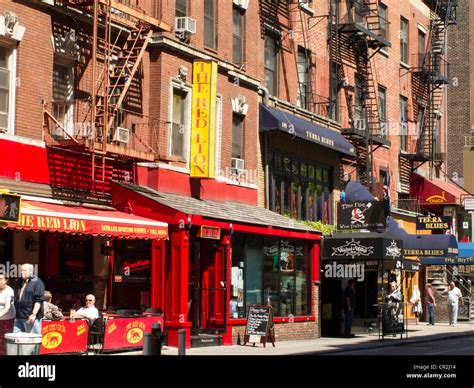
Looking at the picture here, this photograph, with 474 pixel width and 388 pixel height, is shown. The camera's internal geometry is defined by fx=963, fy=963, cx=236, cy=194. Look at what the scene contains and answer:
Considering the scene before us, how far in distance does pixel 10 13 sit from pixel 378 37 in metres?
23.3

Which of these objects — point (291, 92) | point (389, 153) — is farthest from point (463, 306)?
point (291, 92)

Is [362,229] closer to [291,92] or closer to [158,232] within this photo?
[291,92]

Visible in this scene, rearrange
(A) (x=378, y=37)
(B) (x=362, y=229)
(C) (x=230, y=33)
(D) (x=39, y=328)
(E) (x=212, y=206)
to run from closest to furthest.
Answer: (D) (x=39, y=328)
(E) (x=212, y=206)
(C) (x=230, y=33)
(B) (x=362, y=229)
(A) (x=378, y=37)

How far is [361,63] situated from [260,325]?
18594mm

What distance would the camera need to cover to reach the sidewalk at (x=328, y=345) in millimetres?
23797

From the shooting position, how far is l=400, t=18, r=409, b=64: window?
154 feet

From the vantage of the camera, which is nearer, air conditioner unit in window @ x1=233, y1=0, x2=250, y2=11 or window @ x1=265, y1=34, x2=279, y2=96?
air conditioner unit in window @ x1=233, y1=0, x2=250, y2=11

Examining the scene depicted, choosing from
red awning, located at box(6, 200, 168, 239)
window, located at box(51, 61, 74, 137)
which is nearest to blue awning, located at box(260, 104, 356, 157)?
red awning, located at box(6, 200, 168, 239)

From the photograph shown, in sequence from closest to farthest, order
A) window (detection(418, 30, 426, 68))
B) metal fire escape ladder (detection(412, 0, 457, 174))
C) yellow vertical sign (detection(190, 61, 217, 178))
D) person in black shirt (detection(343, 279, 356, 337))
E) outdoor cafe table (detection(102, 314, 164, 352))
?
outdoor cafe table (detection(102, 314, 164, 352)) < yellow vertical sign (detection(190, 61, 217, 178)) < person in black shirt (detection(343, 279, 356, 337)) < metal fire escape ladder (detection(412, 0, 457, 174)) < window (detection(418, 30, 426, 68))

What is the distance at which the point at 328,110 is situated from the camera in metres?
38.1

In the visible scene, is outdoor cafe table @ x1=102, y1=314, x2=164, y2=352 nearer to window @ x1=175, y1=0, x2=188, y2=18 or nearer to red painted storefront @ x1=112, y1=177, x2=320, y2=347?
red painted storefront @ x1=112, y1=177, x2=320, y2=347

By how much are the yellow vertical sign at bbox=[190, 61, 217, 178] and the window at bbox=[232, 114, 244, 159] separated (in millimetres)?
4037

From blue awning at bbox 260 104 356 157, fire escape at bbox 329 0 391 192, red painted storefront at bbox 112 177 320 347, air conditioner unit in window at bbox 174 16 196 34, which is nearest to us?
red painted storefront at bbox 112 177 320 347

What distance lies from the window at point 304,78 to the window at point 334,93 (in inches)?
70.8
